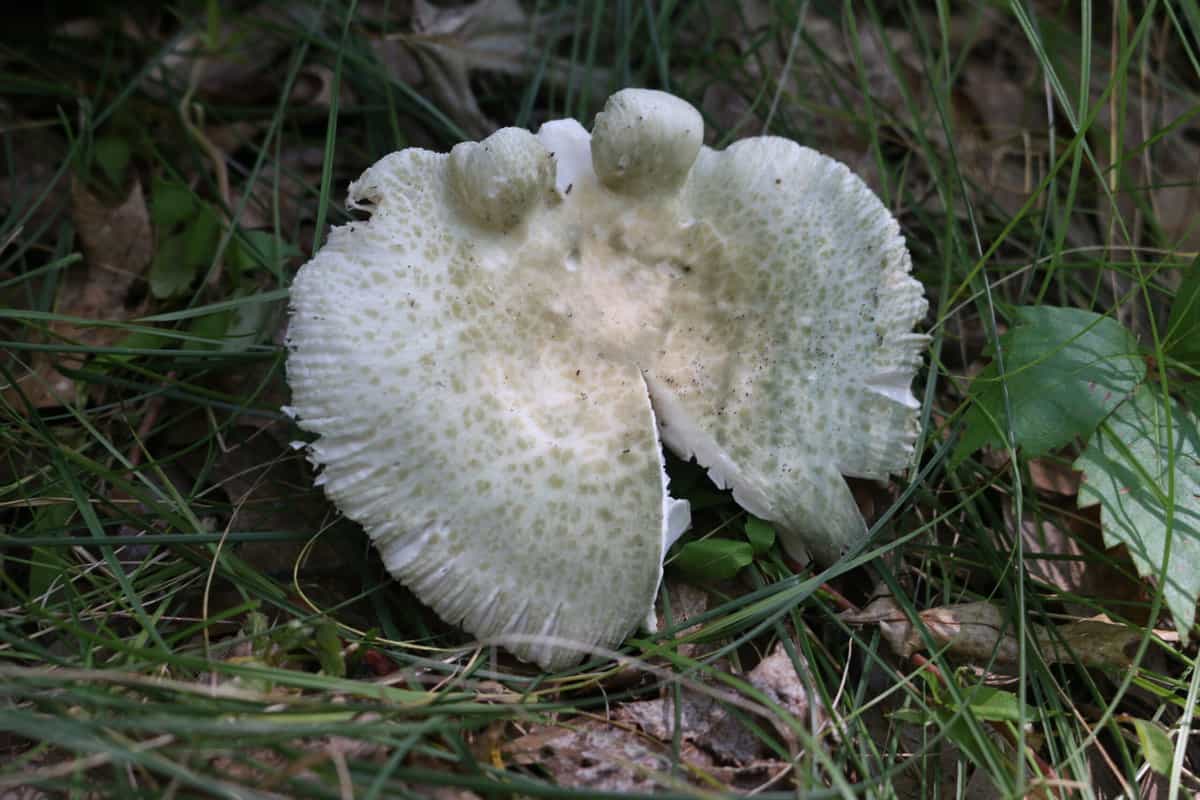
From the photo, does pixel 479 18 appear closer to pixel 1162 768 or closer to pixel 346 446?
pixel 346 446

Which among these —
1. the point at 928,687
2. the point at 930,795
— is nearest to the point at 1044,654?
the point at 928,687

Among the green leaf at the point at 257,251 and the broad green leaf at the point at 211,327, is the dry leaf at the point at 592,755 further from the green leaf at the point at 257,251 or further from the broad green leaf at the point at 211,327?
the green leaf at the point at 257,251

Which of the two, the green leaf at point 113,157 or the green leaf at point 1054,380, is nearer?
the green leaf at point 1054,380

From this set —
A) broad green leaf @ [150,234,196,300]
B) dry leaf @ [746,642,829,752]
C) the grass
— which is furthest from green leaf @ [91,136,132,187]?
dry leaf @ [746,642,829,752]

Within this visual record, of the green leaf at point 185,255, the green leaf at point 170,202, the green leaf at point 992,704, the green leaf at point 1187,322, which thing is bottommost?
the green leaf at point 992,704

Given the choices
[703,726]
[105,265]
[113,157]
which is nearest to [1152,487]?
[703,726]

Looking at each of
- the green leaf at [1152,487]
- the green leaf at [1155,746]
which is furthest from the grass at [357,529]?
the green leaf at [1152,487]

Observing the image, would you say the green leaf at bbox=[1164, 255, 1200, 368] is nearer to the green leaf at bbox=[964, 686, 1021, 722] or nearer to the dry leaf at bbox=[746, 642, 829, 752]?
the green leaf at bbox=[964, 686, 1021, 722]
